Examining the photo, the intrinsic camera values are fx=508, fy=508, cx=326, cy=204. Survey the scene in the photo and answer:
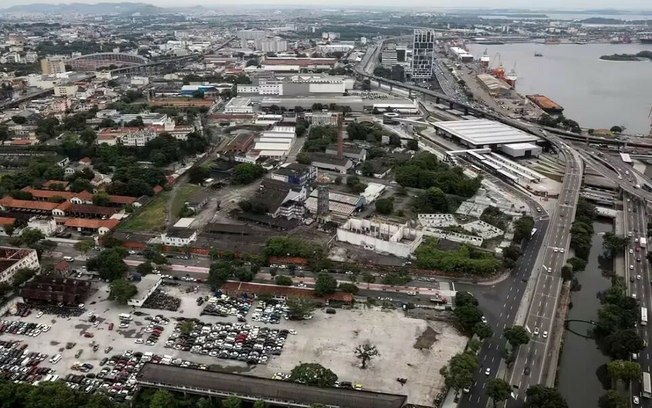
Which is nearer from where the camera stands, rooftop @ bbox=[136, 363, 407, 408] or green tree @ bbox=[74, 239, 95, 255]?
rooftop @ bbox=[136, 363, 407, 408]

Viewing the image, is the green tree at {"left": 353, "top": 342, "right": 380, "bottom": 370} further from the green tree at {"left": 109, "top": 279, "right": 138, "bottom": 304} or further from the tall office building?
the tall office building

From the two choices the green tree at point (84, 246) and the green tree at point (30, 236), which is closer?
the green tree at point (84, 246)

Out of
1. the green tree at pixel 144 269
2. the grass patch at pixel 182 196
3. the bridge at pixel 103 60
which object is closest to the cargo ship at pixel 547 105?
the grass patch at pixel 182 196

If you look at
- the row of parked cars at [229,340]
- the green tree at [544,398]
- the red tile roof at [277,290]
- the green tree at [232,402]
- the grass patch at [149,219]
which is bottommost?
the row of parked cars at [229,340]

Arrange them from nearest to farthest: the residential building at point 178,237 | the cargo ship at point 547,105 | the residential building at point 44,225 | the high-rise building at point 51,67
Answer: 1. the residential building at point 178,237
2. the residential building at point 44,225
3. the cargo ship at point 547,105
4. the high-rise building at point 51,67

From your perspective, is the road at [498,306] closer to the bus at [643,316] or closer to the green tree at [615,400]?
the green tree at [615,400]

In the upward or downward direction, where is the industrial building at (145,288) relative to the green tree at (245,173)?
downward

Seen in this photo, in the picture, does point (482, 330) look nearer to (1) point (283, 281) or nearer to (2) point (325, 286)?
(2) point (325, 286)

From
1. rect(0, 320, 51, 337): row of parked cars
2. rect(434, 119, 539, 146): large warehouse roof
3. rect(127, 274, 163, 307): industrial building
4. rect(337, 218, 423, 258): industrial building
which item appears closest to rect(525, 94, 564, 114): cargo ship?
rect(434, 119, 539, 146): large warehouse roof
